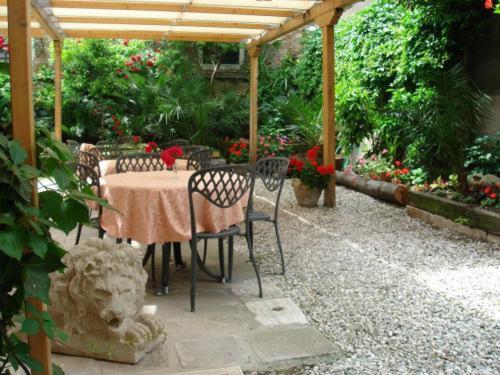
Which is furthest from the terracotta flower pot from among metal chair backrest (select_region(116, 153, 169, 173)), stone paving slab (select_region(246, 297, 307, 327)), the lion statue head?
the lion statue head

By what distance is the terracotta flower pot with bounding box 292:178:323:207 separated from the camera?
22.8ft

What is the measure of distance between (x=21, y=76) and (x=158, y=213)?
1.87m

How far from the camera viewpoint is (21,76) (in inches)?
66.6

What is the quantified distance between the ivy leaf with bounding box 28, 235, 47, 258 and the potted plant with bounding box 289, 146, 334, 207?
5507mm

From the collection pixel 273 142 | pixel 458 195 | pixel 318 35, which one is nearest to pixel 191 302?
pixel 458 195

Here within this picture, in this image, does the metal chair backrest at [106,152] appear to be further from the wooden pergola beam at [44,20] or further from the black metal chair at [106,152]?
the wooden pergola beam at [44,20]

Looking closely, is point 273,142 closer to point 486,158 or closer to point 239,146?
point 239,146

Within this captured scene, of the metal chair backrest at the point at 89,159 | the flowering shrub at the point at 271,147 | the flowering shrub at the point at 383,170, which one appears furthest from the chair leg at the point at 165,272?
the flowering shrub at the point at 271,147

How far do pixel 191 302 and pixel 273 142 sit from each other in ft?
24.3

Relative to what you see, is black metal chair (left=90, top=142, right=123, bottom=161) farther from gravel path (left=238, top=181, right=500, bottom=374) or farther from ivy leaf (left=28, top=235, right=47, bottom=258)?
ivy leaf (left=28, top=235, right=47, bottom=258)

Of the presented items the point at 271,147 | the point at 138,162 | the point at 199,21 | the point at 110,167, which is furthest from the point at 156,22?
the point at 138,162

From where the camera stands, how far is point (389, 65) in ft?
A: 28.2

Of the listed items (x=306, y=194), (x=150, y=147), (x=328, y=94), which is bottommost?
(x=306, y=194)

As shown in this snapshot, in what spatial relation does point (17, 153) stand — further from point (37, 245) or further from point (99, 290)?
point (99, 290)
